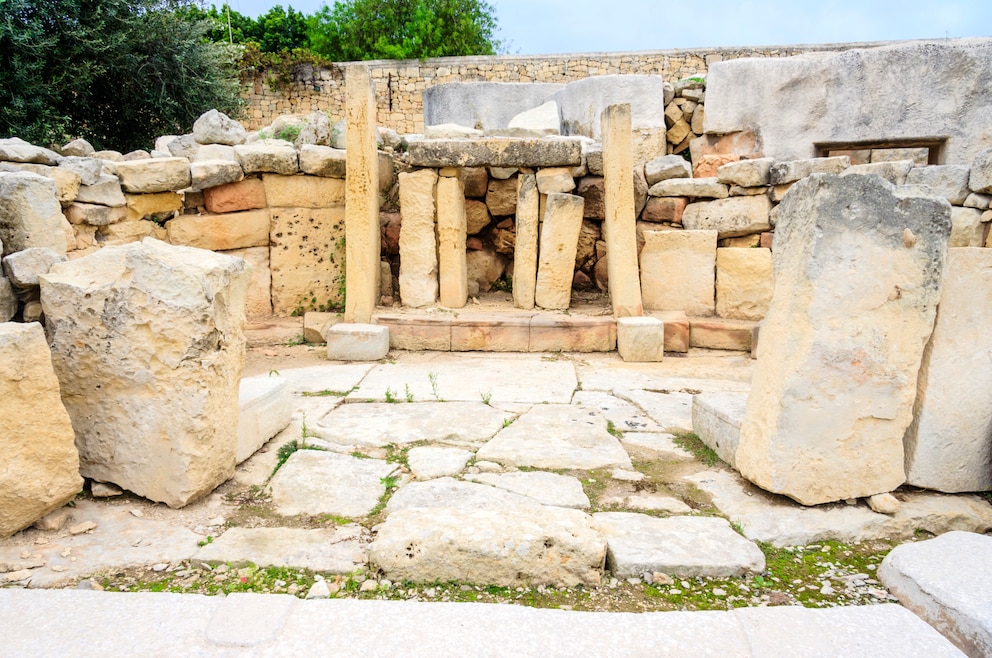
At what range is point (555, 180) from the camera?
6.04 metres

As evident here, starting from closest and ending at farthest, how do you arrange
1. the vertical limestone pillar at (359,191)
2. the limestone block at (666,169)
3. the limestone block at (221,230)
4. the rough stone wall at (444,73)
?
the vertical limestone pillar at (359,191)
the limestone block at (221,230)
the limestone block at (666,169)
the rough stone wall at (444,73)

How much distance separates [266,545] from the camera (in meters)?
2.42

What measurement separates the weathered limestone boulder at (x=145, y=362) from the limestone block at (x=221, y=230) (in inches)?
133

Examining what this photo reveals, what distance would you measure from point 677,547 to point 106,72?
1157 cm

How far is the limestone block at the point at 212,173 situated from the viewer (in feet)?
19.0

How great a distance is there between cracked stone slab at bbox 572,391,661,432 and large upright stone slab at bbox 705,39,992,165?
4.43 m

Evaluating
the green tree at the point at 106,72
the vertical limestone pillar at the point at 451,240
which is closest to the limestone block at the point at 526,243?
the vertical limestone pillar at the point at 451,240

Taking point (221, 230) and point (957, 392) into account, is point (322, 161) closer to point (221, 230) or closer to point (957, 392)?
point (221, 230)

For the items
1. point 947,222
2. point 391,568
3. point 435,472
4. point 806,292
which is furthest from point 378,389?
point 947,222

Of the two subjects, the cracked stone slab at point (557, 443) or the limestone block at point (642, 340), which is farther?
the limestone block at point (642, 340)

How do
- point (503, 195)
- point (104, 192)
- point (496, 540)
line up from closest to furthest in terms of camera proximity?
point (496, 540), point (104, 192), point (503, 195)

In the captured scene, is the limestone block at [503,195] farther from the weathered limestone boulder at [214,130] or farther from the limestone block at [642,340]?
the weathered limestone boulder at [214,130]

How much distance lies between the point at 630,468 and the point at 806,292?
3.90ft

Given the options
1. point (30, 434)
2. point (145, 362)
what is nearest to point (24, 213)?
point (145, 362)
